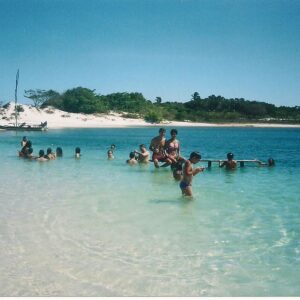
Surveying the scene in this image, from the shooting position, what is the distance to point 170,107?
11975 centimetres

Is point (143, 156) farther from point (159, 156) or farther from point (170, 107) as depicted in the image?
point (170, 107)

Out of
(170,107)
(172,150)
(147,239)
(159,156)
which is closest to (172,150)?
(172,150)

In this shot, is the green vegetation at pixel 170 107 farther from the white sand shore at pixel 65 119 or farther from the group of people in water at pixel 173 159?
the group of people in water at pixel 173 159

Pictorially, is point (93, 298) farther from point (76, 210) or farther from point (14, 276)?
point (76, 210)

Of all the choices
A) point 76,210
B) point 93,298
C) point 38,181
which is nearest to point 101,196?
point 76,210

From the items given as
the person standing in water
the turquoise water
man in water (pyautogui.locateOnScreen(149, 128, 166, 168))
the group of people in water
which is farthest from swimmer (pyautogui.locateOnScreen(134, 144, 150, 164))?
the turquoise water

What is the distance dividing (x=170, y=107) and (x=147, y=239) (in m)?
113

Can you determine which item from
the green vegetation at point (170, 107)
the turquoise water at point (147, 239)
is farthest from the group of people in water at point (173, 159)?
the green vegetation at point (170, 107)

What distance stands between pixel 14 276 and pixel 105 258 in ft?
5.06

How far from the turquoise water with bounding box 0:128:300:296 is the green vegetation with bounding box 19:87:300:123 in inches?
3409

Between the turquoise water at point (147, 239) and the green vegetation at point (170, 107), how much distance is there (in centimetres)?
A: 8658

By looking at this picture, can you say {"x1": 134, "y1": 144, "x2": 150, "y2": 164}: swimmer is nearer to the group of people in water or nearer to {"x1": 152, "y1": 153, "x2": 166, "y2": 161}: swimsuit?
the group of people in water

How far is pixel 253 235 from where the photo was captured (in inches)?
321

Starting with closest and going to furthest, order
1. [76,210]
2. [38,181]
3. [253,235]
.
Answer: [253,235]
[76,210]
[38,181]
